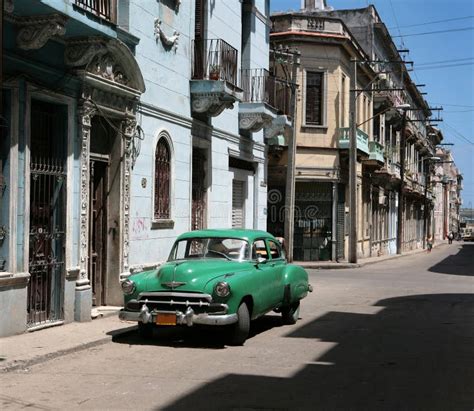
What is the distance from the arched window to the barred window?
58.9ft

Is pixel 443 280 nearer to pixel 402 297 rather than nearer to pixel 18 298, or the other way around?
pixel 402 297

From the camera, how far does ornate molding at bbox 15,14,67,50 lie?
31.1 ft

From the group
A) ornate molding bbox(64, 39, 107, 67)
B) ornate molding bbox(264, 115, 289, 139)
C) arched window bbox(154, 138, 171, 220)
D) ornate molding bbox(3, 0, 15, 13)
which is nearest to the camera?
ornate molding bbox(3, 0, 15, 13)

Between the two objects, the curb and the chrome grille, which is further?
the chrome grille

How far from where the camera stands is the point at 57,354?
880 centimetres

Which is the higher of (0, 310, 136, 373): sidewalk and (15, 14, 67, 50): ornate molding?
(15, 14, 67, 50): ornate molding

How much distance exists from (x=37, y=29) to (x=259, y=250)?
480cm

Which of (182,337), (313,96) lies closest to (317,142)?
(313,96)

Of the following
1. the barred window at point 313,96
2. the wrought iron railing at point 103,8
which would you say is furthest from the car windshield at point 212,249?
the barred window at point 313,96

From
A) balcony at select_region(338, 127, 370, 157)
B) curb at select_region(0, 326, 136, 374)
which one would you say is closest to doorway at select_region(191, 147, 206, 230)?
curb at select_region(0, 326, 136, 374)

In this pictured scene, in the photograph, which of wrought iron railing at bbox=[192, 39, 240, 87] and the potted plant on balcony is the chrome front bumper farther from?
the potted plant on balcony

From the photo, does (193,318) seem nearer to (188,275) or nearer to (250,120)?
(188,275)

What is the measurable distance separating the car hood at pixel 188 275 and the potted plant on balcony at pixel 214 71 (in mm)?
7483

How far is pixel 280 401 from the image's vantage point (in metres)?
6.56
